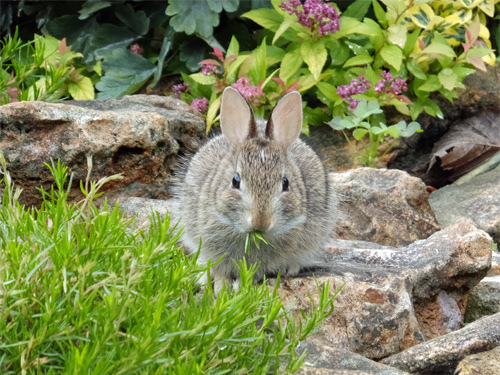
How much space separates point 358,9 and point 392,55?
0.90m

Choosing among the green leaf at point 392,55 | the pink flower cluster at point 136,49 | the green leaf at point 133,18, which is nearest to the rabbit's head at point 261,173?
the green leaf at point 392,55

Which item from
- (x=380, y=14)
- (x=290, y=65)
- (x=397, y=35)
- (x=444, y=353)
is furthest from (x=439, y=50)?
(x=444, y=353)

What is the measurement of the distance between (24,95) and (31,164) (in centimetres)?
80

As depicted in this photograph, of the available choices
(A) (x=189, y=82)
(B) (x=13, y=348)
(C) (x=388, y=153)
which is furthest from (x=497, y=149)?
(B) (x=13, y=348)

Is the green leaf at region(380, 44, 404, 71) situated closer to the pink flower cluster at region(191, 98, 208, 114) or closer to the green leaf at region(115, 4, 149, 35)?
the pink flower cluster at region(191, 98, 208, 114)

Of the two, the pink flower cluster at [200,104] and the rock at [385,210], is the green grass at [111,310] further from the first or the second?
the pink flower cluster at [200,104]

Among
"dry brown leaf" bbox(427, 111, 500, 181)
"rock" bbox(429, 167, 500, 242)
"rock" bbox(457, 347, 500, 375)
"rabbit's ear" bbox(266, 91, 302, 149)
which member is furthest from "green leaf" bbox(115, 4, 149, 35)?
"rock" bbox(457, 347, 500, 375)

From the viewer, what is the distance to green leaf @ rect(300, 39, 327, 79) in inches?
264

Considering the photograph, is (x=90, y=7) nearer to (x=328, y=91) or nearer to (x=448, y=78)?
(x=328, y=91)

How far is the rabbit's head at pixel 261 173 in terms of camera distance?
378 cm

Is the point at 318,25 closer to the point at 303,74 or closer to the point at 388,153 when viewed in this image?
the point at 303,74

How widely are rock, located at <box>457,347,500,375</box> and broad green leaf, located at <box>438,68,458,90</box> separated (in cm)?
410

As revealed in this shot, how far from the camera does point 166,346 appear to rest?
235 cm

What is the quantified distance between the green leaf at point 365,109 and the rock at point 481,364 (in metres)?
3.49
